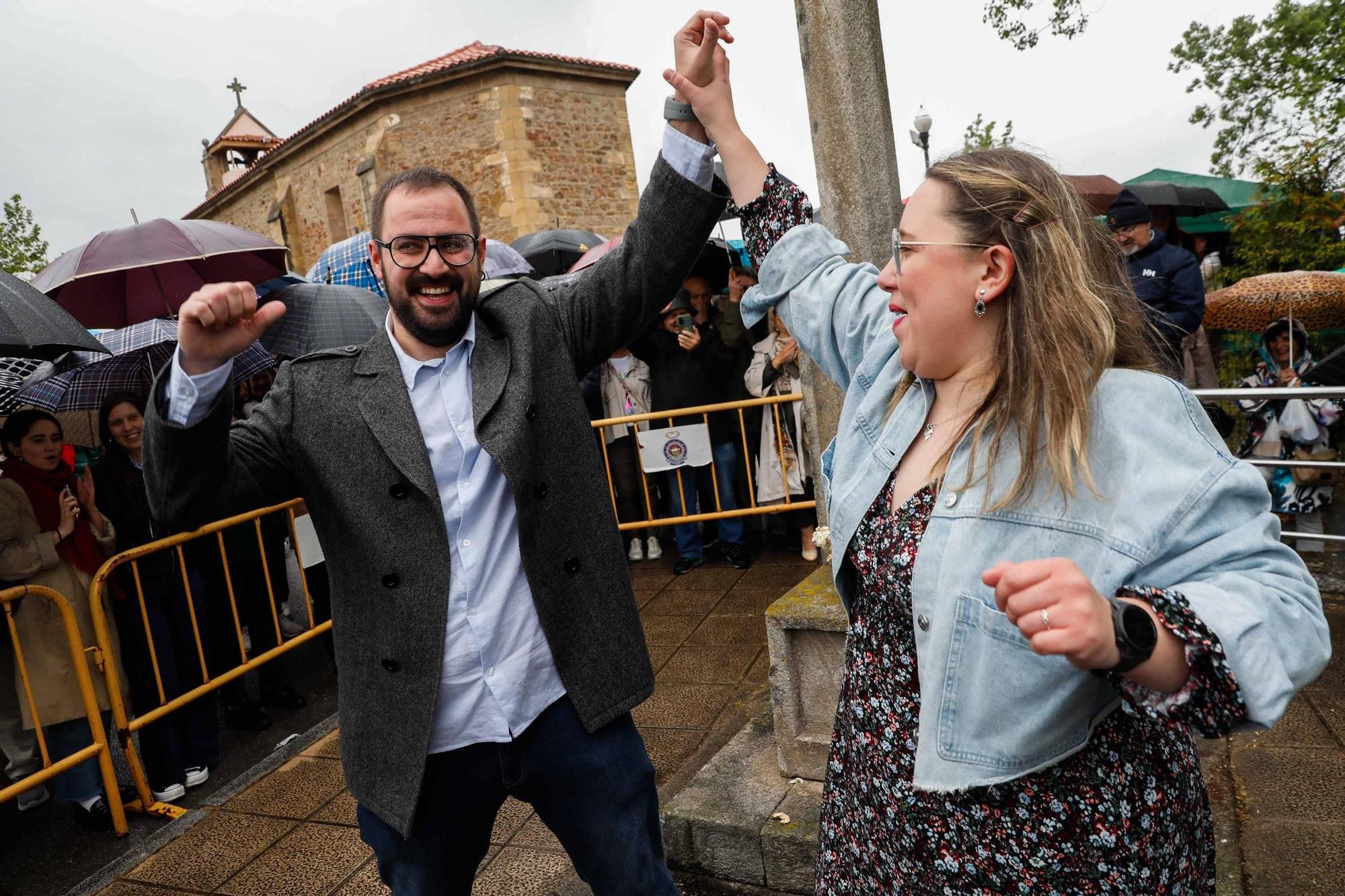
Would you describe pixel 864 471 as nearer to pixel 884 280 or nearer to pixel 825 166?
pixel 884 280

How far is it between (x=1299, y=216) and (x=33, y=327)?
1040cm

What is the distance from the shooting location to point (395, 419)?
201cm

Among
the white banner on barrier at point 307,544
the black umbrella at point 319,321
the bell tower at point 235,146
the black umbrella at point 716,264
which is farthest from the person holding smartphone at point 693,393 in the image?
the bell tower at point 235,146

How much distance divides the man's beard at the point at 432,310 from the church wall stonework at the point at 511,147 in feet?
66.4

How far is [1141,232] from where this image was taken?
526 cm

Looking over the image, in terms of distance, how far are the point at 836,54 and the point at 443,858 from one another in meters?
2.51

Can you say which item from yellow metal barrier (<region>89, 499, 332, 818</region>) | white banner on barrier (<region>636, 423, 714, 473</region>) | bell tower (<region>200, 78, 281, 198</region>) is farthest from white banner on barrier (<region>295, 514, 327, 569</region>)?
bell tower (<region>200, 78, 281, 198</region>)

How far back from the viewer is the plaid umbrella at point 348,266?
25.5ft

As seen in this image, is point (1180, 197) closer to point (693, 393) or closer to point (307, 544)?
point (693, 393)

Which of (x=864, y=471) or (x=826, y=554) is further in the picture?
(x=826, y=554)

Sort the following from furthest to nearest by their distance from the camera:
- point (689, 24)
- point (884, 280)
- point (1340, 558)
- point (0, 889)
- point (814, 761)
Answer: point (1340, 558) < point (0, 889) < point (814, 761) < point (689, 24) < point (884, 280)

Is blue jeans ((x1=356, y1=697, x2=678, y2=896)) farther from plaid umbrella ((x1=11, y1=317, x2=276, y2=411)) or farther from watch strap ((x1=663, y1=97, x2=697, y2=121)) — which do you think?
plaid umbrella ((x1=11, y1=317, x2=276, y2=411))

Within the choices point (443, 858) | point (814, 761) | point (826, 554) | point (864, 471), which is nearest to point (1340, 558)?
point (826, 554)

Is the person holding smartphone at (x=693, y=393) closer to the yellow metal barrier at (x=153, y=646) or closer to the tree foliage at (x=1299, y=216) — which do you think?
the yellow metal barrier at (x=153, y=646)
